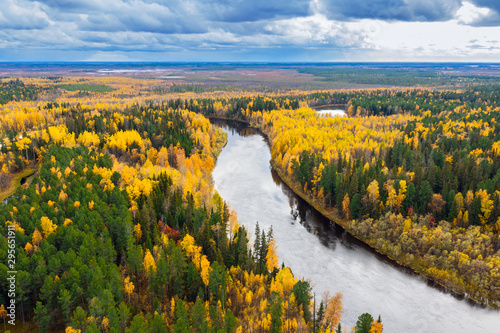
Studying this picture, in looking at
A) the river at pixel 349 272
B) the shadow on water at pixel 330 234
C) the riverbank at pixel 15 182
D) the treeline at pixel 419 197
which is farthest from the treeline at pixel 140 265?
the treeline at pixel 419 197

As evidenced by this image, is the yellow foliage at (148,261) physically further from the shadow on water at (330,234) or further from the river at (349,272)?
the shadow on water at (330,234)

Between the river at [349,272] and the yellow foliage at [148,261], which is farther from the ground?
the yellow foliage at [148,261]

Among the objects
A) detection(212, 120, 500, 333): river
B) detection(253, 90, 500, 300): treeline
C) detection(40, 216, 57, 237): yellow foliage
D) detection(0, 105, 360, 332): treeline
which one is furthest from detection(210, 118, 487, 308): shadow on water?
detection(40, 216, 57, 237): yellow foliage

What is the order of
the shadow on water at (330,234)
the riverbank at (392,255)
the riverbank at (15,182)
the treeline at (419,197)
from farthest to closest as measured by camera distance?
the riverbank at (15,182) < the treeline at (419,197) < the shadow on water at (330,234) < the riverbank at (392,255)

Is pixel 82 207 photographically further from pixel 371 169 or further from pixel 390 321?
pixel 371 169

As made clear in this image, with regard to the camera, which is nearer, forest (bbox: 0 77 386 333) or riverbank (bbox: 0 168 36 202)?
forest (bbox: 0 77 386 333)

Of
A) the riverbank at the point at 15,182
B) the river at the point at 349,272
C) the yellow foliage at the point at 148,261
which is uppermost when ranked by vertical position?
the yellow foliage at the point at 148,261

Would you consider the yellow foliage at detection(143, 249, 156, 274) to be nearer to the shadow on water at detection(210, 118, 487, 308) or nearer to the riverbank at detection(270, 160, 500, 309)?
the shadow on water at detection(210, 118, 487, 308)
